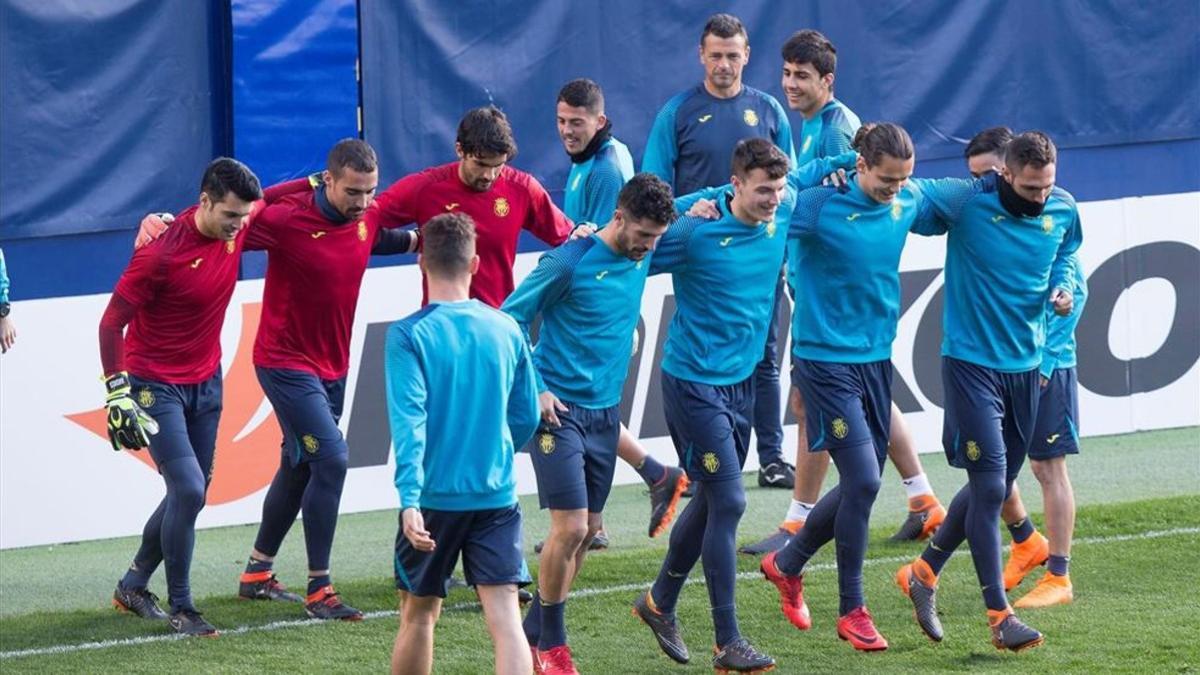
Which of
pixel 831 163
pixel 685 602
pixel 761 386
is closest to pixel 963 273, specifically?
pixel 831 163

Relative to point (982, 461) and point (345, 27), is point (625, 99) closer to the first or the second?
point (345, 27)

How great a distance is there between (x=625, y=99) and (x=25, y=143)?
3.31 m

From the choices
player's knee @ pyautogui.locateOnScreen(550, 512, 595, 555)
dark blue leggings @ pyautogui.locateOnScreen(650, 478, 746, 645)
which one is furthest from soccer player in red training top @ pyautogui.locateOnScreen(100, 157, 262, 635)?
dark blue leggings @ pyautogui.locateOnScreen(650, 478, 746, 645)

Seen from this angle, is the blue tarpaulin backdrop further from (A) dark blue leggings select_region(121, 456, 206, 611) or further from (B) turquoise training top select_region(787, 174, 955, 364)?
(B) turquoise training top select_region(787, 174, 955, 364)

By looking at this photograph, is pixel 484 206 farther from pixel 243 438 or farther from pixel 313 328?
pixel 243 438

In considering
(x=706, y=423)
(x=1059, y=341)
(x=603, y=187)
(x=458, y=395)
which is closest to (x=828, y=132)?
(x=603, y=187)

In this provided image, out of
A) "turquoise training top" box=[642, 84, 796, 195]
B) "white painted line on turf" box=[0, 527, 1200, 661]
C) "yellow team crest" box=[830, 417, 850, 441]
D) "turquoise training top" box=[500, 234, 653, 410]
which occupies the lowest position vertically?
"white painted line on turf" box=[0, 527, 1200, 661]

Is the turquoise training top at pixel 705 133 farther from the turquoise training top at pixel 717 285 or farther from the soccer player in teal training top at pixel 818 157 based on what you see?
the turquoise training top at pixel 717 285

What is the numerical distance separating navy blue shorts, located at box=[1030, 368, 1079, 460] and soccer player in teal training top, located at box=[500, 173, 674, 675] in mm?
1991

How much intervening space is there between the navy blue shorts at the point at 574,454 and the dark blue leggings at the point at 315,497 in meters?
1.32

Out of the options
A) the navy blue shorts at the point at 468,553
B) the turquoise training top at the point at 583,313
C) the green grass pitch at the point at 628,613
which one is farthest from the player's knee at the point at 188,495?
the navy blue shorts at the point at 468,553

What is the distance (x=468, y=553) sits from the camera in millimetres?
6172

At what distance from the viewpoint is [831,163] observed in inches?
299

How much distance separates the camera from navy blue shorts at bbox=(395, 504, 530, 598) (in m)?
6.09
